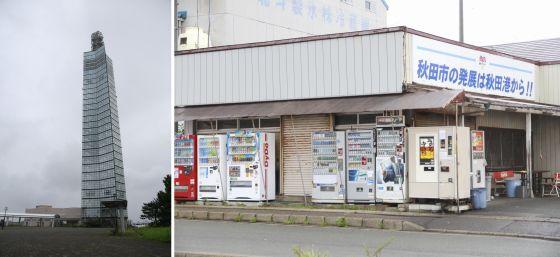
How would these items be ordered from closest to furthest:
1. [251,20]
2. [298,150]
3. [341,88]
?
[341,88]
[298,150]
[251,20]

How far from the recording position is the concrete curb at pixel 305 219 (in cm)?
1186

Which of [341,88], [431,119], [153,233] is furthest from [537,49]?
[153,233]

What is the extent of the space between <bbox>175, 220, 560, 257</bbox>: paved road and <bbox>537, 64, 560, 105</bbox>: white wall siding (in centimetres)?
1025

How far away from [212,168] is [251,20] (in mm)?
9941

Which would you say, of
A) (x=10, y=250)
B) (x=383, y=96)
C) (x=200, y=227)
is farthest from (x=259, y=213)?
(x=10, y=250)

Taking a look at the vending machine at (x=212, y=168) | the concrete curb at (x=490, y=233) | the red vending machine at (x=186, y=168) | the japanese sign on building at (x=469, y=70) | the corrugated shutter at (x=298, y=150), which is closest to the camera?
the concrete curb at (x=490, y=233)

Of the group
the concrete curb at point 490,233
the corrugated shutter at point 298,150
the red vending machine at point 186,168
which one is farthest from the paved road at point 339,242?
the red vending machine at point 186,168

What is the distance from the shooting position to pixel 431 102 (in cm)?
1273

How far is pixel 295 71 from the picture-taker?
1584 cm

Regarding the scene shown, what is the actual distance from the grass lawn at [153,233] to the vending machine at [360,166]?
37.9 ft

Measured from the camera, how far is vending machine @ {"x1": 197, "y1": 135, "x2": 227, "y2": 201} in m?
15.8

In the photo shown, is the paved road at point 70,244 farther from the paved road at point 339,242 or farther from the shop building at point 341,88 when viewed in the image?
the shop building at point 341,88

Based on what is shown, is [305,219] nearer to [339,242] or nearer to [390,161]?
[390,161]

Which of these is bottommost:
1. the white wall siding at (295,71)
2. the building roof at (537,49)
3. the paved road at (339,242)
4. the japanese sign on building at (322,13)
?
the paved road at (339,242)
